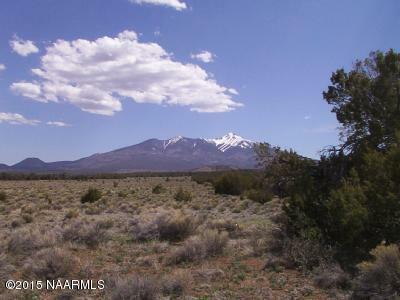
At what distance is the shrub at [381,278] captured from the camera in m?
8.42

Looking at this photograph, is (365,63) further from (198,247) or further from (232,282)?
(232,282)

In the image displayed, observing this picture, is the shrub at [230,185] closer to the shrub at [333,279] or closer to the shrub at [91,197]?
the shrub at [91,197]

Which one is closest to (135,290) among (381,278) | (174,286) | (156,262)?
(174,286)

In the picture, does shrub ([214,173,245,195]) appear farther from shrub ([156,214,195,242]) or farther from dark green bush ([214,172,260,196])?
shrub ([156,214,195,242])

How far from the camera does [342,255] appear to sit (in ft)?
39.4

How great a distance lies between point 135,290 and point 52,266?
324 centimetres

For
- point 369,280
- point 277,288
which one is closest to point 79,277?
point 277,288

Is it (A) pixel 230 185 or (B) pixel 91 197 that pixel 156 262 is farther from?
(A) pixel 230 185

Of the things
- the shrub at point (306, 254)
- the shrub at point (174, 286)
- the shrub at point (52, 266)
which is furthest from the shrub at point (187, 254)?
the shrub at point (174, 286)

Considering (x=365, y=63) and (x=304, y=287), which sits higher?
(x=365, y=63)

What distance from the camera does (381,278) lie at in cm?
866

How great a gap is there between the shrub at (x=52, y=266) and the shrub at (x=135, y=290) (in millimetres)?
2431

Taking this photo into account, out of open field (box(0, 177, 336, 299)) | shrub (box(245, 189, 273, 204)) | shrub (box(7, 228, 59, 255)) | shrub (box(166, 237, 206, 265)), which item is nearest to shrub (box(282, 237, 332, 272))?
open field (box(0, 177, 336, 299))

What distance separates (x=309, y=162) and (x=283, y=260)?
534 centimetres
